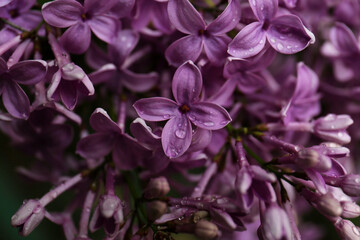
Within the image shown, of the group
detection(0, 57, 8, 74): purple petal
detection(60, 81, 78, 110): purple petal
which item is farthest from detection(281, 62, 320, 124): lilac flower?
detection(0, 57, 8, 74): purple petal

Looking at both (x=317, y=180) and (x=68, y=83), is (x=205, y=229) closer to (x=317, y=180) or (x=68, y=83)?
(x=317, y=180)

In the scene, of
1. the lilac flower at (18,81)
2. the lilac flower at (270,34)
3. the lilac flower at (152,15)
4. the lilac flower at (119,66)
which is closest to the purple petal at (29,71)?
the lilac flower at (18,81)

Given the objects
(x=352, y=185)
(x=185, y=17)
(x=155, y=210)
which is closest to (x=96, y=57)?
(x=185, y=17)

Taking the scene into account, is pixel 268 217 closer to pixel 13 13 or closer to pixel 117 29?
pixel 117 29

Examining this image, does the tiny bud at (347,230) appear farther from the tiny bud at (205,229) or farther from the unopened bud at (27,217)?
the unopened bud at (27,217)

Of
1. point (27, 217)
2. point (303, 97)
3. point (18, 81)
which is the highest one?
point (18, 81)

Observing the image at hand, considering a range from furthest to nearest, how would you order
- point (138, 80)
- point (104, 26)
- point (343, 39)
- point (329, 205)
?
point (343, 39)
point (138, 80)
point (104, 26)
point (329, 205)
